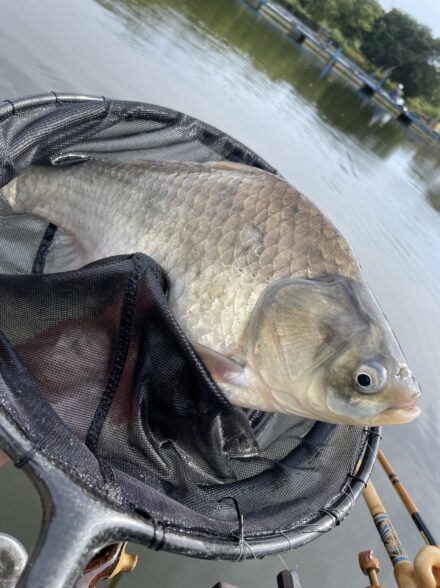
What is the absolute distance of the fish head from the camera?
139cm

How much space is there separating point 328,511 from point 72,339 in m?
0.85

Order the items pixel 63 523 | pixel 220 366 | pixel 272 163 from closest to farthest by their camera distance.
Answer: pixel 63 523, pixel 220 366, pixel 272 163

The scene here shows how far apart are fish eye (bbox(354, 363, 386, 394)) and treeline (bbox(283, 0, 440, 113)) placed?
55124 mm

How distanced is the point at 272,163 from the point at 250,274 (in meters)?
6.45

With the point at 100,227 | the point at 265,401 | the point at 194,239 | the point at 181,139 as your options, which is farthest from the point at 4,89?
the point at 265,401

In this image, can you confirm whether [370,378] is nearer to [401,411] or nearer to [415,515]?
[401,411]

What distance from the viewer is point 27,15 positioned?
5938mm

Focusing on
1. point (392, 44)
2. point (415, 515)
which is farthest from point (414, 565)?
point (392, 44)

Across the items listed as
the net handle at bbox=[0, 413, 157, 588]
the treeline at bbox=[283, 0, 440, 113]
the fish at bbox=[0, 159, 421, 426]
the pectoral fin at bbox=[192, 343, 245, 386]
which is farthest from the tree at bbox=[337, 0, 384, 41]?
the net handle at bbox=[0, 413, 157, 588]

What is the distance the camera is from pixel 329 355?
4.77 feet

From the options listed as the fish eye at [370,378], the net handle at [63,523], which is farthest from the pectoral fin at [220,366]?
the net handle at [63,523]

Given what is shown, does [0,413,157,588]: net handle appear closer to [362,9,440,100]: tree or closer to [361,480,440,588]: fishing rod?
[361,480,440,588]: fishing rod

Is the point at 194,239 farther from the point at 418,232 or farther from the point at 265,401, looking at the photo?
the point at 418,232

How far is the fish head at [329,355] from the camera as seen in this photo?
1386 mm
